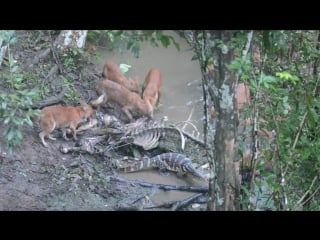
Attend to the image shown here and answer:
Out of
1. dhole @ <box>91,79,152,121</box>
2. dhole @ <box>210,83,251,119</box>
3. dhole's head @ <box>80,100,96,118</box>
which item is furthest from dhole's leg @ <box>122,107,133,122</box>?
dhole @ <box>210,83,251,119</box>

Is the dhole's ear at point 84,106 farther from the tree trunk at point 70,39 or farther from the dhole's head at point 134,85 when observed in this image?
the tree trunk at point 70,39

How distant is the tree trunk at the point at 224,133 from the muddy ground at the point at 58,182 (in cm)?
150

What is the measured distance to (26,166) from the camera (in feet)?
16.1

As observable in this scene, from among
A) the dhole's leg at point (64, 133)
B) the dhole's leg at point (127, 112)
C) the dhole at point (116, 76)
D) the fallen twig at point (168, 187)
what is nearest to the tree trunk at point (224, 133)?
Result: the fallen twig at point (168, 187)

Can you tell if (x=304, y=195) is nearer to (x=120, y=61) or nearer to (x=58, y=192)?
(x=58, y=192)

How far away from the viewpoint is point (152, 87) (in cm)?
640

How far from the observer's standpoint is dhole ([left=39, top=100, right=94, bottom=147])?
17.2 feet

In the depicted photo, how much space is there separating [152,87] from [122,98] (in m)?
0.41

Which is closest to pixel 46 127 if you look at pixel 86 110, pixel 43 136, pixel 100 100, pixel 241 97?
pixel 43 136

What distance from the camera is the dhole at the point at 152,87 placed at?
6.26m

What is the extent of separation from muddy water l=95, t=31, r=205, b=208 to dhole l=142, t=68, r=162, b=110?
0.34 ft

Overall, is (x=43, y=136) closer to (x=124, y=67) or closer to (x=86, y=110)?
(x=86, y=110)

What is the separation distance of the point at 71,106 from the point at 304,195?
10.3 ft

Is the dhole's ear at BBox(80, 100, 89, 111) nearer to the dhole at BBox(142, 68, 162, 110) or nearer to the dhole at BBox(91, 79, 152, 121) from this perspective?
the dhole at BBox(91, 79, 152, 121)
